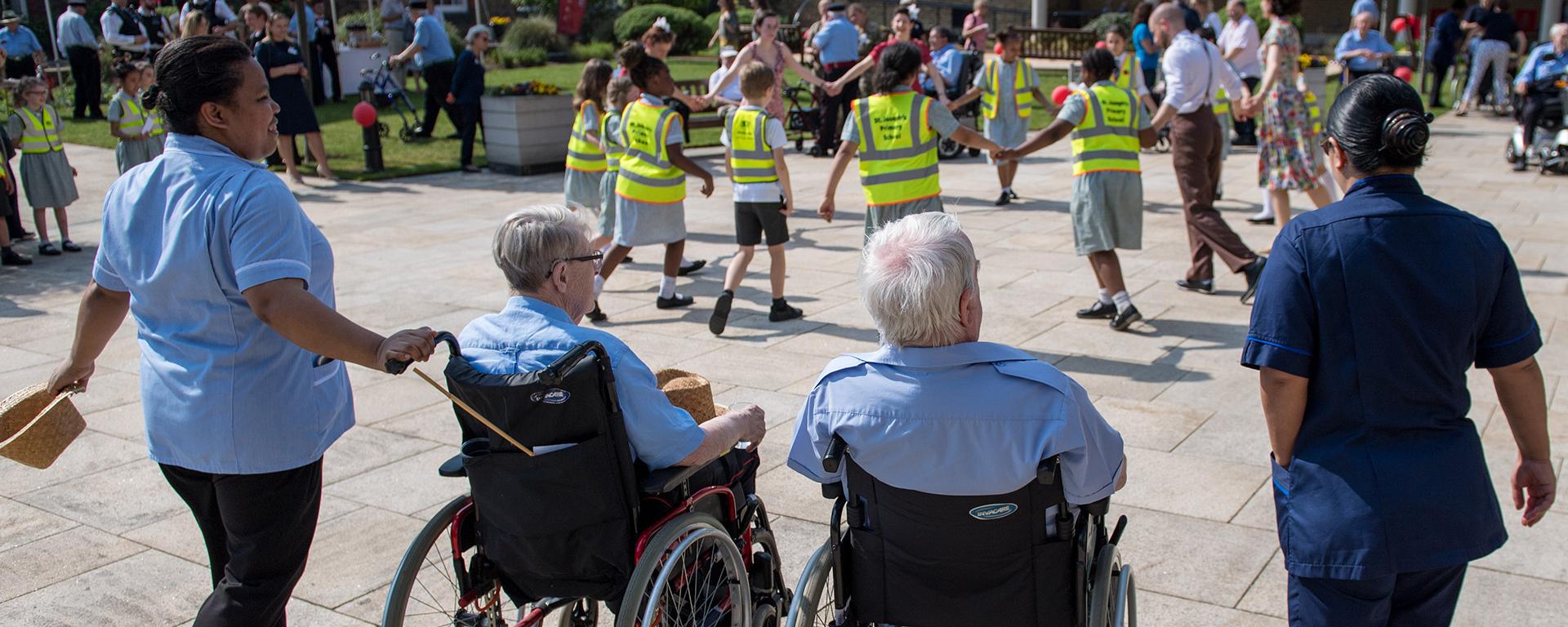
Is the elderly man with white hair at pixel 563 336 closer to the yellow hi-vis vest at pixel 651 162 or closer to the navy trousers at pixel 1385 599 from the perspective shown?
the navy trousers at pixel 1385 599

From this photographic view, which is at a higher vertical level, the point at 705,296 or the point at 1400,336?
the point at 1400,336

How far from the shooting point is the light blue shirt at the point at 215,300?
2.65 meters

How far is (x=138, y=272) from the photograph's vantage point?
2736 millimetres

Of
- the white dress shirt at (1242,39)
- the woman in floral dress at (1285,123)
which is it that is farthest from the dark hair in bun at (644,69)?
the white dress shirt at (1242,39)

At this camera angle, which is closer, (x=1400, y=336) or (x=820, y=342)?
(x=1400, y=336)

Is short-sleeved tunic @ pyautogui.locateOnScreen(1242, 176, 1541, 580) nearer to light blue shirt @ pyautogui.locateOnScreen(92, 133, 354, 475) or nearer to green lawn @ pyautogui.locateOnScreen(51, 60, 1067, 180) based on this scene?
light blue shirt @ pyautogui.locateOnScreen(92, 133, 354, 475)

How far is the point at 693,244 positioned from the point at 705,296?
1953mm

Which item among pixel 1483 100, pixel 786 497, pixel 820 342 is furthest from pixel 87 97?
pixel 1483 100

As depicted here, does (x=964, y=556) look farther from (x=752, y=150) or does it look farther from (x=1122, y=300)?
(x=752, y=150)

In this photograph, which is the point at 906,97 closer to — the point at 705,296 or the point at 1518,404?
the point at 705,296

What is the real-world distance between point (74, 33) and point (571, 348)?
1857cm

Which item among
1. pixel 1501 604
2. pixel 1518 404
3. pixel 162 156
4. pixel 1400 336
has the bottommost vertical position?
pixel 1501 604

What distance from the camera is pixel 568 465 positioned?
9.11 feet

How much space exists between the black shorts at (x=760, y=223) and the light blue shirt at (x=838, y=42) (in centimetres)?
832
